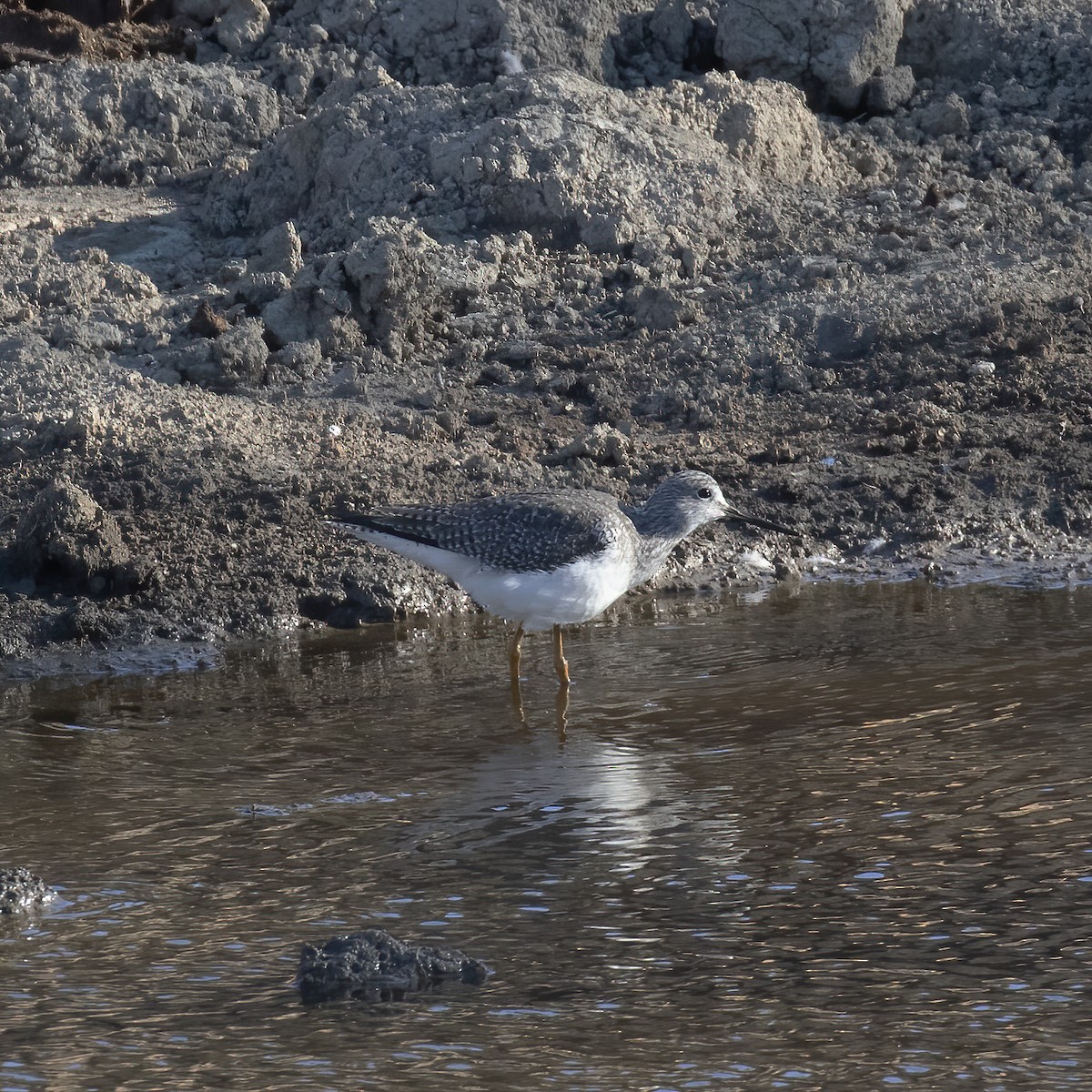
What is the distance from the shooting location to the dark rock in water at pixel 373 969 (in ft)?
16.1

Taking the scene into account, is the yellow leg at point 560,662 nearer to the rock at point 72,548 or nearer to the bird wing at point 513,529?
the bird wing at point 513,529

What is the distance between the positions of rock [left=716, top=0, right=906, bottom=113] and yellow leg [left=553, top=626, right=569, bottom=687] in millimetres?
6579

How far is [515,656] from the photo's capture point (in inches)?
320

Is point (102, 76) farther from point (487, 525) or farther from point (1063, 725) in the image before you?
point (1063, 725)

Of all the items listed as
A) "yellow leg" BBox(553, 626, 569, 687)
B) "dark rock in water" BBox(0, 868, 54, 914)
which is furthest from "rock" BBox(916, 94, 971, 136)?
"dark rock in water" BBox(0, 868, 54, 914)

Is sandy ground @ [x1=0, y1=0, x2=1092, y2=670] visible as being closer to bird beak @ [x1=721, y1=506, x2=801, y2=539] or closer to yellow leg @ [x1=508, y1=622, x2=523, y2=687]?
bird beak @ [x1=721, y1=506, x2=801, y2=539]

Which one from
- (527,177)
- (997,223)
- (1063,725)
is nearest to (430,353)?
(527,177)

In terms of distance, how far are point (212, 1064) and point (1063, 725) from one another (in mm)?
3983

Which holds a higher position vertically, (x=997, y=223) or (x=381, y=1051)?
(x=997, y=223)

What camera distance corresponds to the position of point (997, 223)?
12.1 metres

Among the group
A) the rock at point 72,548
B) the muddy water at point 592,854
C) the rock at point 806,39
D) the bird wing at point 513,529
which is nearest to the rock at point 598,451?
the muddy water at point 592,854

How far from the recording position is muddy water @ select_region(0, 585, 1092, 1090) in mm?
4656

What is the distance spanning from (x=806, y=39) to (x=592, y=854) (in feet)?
29.4

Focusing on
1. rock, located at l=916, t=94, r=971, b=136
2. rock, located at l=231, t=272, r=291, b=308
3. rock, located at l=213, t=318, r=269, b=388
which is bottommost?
rock, located at l=213, t=318, r=269, b=388
